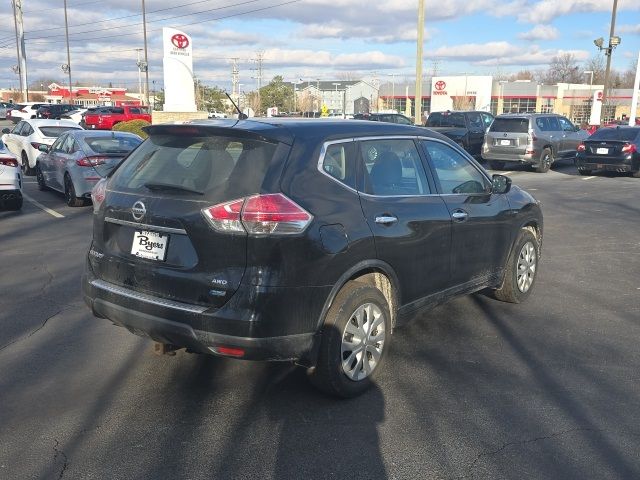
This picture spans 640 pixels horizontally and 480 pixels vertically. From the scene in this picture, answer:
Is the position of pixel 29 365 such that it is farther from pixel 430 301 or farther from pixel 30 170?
pixel 30 170

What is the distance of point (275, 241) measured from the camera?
3609 mm

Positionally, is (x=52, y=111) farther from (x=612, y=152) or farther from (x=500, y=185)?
(x=500, y=185)

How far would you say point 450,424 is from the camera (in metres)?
3.82

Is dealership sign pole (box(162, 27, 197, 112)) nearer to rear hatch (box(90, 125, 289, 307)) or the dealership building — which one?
rear hatch (box(90, 125, 289, 307))

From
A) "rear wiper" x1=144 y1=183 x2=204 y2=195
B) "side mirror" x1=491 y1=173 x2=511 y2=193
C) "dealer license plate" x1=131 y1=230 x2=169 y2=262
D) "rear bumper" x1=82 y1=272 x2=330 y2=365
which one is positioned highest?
"rear wiper" x1=144 y1=183 x2=204 y2=195

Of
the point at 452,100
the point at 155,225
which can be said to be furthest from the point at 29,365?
the point at 452,100

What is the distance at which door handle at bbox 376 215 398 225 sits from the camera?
13.9 ft

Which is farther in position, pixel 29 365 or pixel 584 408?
pixel 29 365

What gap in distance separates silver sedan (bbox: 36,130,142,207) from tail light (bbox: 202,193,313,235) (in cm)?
821

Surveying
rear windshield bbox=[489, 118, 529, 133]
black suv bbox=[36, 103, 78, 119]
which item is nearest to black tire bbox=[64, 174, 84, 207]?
rear windshield bbox=[489, 118, 529, 133]

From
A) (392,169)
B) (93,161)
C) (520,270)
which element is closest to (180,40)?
(93,161)

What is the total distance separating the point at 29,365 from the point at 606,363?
4316 millimetres

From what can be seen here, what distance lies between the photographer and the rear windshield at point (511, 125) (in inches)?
775

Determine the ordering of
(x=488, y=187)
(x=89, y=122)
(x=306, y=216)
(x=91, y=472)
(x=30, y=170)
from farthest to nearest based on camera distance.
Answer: (x=89, y=122) → (x=30, y=170) → (x=488, y=187) → (x=306, y=216) → (x=91, y=472)
